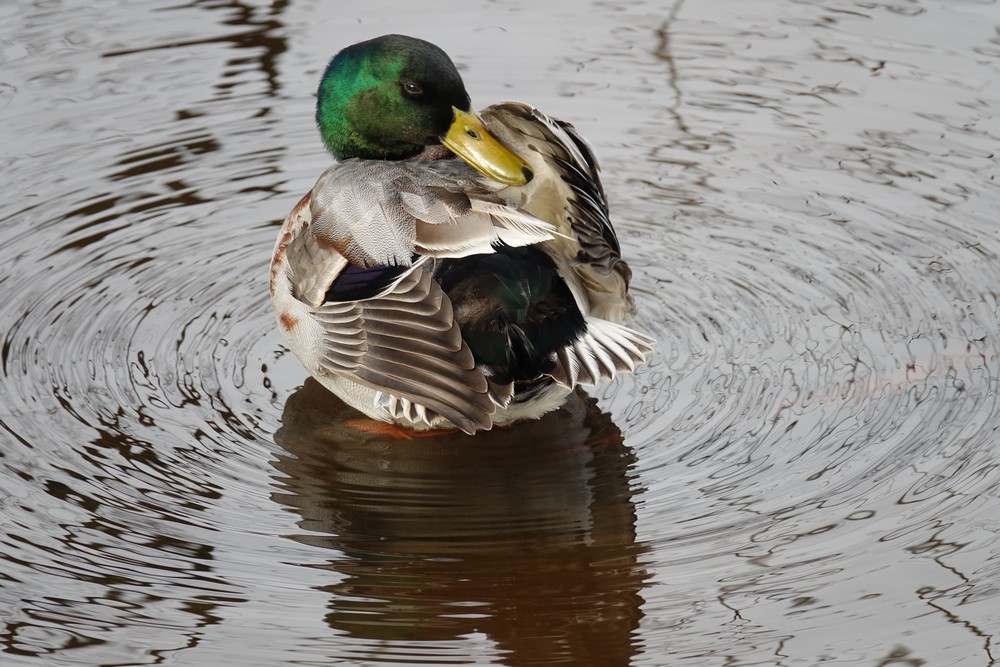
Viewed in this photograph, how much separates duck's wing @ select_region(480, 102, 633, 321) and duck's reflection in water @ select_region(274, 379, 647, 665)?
542 mm

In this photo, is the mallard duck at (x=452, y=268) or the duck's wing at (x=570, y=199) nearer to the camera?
the mallard duck at (x=452, y=268)

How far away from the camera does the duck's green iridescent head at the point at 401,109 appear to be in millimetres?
5152

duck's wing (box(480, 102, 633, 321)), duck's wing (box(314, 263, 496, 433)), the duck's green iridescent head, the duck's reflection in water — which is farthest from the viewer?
the duck's green iridescent head

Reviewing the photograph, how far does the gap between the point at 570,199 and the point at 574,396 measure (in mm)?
798

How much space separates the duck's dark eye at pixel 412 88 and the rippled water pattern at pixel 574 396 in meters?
1.13

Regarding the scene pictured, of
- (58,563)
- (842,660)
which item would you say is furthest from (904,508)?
(58,563)

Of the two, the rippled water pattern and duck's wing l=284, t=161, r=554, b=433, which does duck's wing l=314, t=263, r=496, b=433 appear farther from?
the rippled water pattern

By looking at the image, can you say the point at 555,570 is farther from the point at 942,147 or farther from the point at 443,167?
the point at 942,147

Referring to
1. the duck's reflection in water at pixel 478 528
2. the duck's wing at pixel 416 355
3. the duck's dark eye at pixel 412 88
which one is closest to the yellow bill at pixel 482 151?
the duck's dark eye at pixel 412 88

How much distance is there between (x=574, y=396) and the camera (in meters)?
5.43

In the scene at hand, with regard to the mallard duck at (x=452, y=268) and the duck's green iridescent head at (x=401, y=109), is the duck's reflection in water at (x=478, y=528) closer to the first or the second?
the mallard duck at (x=452, y=268)

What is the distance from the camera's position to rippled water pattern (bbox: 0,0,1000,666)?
13.4 ft

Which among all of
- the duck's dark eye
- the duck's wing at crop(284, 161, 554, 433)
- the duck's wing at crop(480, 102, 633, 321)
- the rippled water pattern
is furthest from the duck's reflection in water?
the duck's dark eye

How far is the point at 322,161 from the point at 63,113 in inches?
58.0
